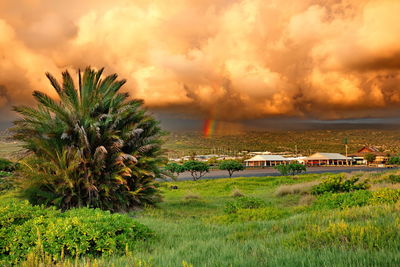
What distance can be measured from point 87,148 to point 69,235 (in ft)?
19.0

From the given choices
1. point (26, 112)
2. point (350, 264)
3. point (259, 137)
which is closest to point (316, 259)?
point (350, 264)

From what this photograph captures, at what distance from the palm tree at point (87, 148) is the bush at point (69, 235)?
399 cm

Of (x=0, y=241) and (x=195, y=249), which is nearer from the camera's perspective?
(x=195, y=249)

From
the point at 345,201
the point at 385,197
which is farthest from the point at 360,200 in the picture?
the point at 385,197

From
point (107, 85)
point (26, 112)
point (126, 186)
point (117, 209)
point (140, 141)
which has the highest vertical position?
point (107, 85)

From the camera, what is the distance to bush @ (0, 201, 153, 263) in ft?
20.0

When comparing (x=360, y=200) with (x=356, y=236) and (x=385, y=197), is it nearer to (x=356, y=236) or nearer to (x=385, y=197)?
(x=385, y=197)

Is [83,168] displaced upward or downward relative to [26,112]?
downward

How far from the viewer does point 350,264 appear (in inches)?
161

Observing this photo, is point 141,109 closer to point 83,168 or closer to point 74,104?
point 74,104

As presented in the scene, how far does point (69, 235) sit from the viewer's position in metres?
6.19

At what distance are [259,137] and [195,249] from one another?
614 feet

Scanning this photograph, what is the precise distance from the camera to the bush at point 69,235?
6.10 m

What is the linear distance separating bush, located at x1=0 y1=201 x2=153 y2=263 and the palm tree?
157 inches
